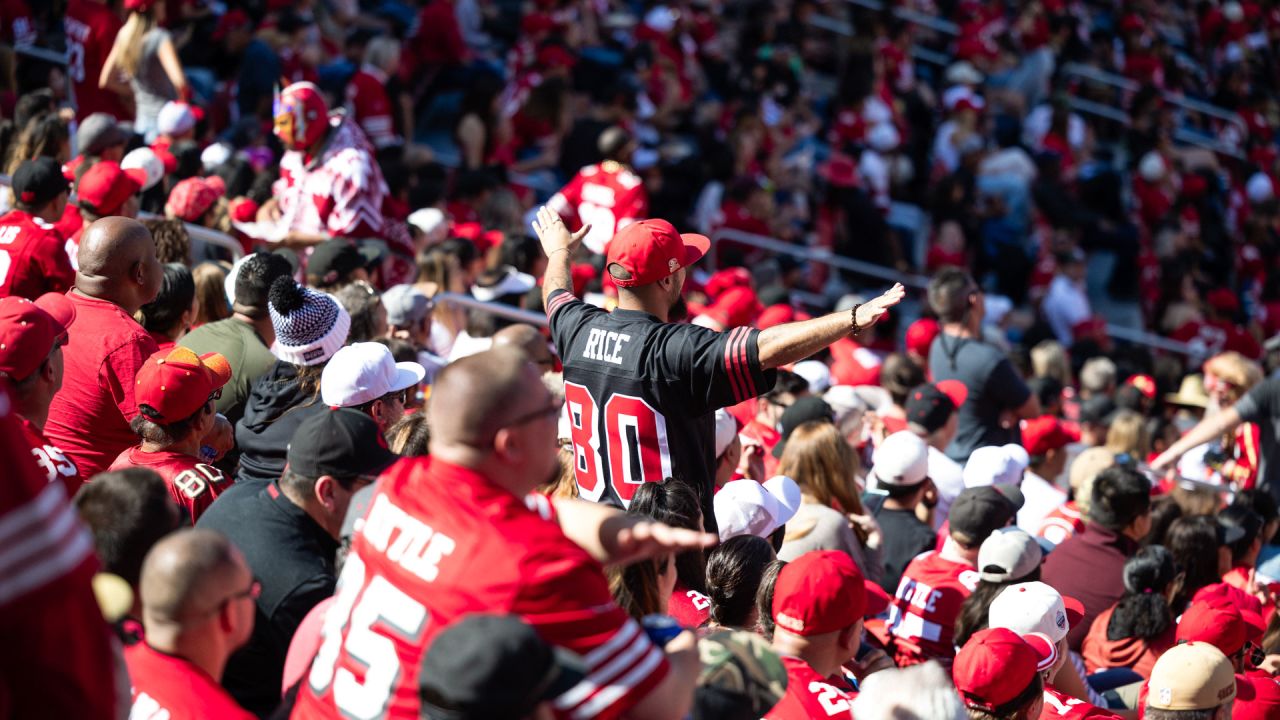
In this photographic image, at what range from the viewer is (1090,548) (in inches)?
244

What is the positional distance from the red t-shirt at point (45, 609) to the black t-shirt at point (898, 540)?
405cm

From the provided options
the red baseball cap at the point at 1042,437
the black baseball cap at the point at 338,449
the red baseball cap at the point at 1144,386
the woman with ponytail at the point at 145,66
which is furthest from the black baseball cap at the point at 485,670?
the red baseball cap at the point at 1144,386

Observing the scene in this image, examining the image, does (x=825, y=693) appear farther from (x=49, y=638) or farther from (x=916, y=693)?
(x=49, y=638)

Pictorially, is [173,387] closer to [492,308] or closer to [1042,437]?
[492,308]

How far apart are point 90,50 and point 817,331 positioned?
708 centimetres

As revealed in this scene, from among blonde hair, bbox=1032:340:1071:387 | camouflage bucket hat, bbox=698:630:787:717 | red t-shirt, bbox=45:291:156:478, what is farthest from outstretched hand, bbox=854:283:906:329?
blonde hair, bbox=1032:340:1071:387

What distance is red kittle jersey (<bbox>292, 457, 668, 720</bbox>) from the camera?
102 inches

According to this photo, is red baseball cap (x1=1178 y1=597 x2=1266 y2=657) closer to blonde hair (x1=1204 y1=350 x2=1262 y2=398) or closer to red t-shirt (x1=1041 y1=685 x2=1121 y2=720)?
red t-shirt (x1=1041 y1=685 x2=1121 y2=720)

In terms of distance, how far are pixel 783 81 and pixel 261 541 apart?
13077mm

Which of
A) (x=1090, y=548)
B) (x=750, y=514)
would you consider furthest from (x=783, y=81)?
(x=750, y=514)

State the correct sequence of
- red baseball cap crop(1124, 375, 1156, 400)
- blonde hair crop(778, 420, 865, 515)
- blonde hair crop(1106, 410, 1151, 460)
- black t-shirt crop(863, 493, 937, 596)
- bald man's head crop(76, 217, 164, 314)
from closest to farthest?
bald man's head crop(76, 217, 164, 314), blonde hair crop(778, 420, 865, 515), black t-shirt crop(863, 493, 937, 596), blonde hair crop(1106, 410, 1151, 460), red baseball cap crop(1124, 375, 1156, 400)

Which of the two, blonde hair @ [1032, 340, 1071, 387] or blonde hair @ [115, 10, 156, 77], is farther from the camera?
blonde hair @ [1032, 340, 1071, 387]

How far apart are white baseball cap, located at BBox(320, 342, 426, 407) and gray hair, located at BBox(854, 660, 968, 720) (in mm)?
2199

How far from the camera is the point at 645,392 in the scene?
4535 mm
